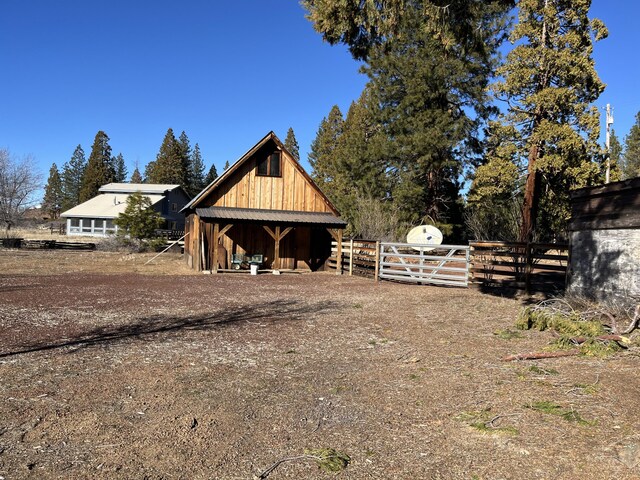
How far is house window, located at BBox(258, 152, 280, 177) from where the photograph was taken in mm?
22391

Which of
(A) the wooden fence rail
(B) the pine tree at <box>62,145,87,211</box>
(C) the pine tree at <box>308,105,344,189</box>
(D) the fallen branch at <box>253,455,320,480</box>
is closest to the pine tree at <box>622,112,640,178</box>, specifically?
(C) the pine tree at <box>308,105,344,189</box>

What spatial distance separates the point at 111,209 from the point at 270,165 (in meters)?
35.0

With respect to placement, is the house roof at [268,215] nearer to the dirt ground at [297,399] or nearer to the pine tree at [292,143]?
the dirt ground at [297,399]

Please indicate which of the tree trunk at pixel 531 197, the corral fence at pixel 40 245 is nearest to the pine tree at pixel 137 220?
the corral fence at pixel 40 245

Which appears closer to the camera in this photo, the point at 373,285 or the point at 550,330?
the point at 550,330

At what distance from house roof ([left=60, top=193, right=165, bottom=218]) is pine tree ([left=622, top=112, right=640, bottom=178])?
55.3 metres

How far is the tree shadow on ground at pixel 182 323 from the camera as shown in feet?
24.0

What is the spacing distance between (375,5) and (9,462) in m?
7.25

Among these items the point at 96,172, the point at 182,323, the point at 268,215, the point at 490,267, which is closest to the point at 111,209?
the point at 96,172

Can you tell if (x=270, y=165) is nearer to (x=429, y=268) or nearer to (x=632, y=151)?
(x=429, y=268)

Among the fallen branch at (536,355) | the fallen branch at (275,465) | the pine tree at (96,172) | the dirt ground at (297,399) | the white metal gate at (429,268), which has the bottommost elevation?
the fallen branch at (275,465)

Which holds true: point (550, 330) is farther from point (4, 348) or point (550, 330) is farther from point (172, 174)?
point (172, 174)

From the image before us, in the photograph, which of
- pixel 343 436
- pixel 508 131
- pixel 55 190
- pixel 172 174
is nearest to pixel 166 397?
pixel 343 436

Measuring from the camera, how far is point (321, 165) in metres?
52.4
